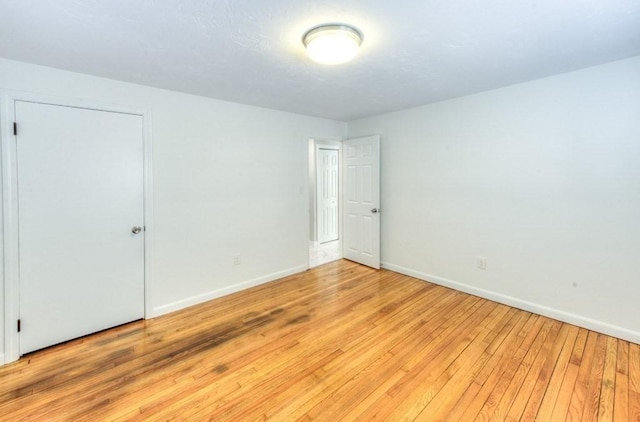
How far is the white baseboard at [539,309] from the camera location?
2.40 metres

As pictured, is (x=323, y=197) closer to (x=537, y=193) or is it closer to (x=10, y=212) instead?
(x=537, y=193)

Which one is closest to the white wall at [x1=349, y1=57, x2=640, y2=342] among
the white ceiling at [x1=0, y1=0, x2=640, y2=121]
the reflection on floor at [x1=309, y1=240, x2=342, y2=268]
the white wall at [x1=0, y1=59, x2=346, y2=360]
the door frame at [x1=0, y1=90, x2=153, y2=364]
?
the white ceiling at [x1=0, y1=0, x2=640, y2=121]

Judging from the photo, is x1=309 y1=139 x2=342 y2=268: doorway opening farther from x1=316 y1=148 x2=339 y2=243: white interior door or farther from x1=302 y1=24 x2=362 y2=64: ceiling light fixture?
x1=302 y1=24 x2=362 y2=64: ceiling light fixture

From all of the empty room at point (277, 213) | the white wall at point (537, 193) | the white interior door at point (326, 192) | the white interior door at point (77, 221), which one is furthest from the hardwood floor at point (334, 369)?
the white interior door at point (326, 192)

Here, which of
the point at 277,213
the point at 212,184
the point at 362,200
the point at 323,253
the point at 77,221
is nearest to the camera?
the point at 77,221

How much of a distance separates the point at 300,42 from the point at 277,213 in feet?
7.67

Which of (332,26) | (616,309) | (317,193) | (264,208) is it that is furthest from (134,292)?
(616,309)

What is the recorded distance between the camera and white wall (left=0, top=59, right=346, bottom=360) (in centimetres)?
267

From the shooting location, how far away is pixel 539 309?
2.85m

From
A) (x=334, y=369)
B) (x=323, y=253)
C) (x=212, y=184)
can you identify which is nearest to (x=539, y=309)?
(x=334, y=369)

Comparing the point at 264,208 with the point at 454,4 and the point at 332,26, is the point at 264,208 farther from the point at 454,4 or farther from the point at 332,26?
the point at 454,4

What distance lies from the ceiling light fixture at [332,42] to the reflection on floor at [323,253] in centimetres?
318

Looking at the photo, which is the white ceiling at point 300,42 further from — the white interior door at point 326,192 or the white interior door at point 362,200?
the white interior door at point 326,192

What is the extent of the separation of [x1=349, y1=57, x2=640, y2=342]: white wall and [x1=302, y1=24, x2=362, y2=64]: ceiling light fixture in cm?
206
